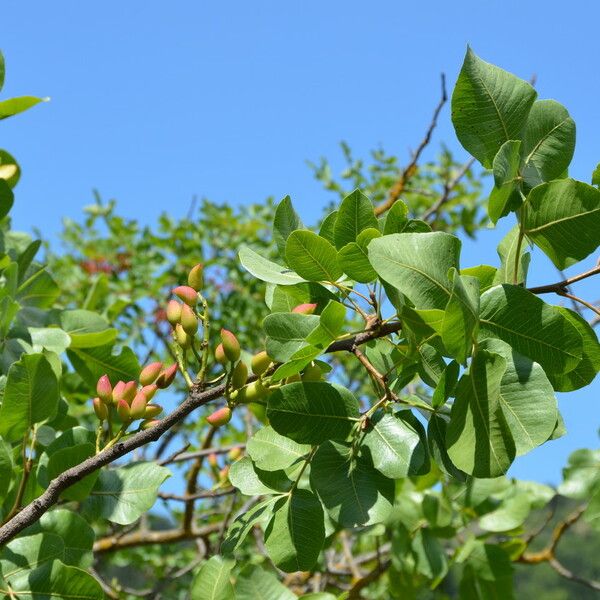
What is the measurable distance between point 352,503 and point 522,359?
0.29 meters

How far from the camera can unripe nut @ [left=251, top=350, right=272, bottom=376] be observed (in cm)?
102

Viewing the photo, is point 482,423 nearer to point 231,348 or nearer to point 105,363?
point 231,348

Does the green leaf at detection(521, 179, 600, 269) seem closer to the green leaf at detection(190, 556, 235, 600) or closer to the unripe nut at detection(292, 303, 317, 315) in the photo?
the unripe nut at detection(292, 303, 317, 315)

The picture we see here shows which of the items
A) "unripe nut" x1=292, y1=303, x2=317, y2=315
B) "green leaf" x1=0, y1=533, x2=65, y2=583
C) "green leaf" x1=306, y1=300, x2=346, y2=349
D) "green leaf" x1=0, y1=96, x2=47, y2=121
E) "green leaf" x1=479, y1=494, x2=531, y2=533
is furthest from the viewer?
"green leaf" x1=479, y1=494, x2=531, y2=533

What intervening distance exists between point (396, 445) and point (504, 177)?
34 centimetres

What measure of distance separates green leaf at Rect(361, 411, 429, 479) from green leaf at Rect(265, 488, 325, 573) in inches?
4.8

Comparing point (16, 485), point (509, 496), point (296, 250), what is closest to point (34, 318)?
point (16, 485)

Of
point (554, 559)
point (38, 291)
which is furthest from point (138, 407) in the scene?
point (554, 559)

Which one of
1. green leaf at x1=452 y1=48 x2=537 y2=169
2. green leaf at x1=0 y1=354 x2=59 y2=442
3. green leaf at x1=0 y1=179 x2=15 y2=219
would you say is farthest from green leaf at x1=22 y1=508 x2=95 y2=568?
green leaf at x1=452 y1=48 x2=537 y2=169

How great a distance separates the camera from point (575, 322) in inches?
37.9

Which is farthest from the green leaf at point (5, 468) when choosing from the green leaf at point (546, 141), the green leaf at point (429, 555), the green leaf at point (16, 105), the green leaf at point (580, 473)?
the green leaf at point (580, 473)

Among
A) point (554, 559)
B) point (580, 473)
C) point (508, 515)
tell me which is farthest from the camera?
point (554, 559)

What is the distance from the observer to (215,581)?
1.15 metres

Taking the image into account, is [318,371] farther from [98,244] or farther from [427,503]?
[98,244]
